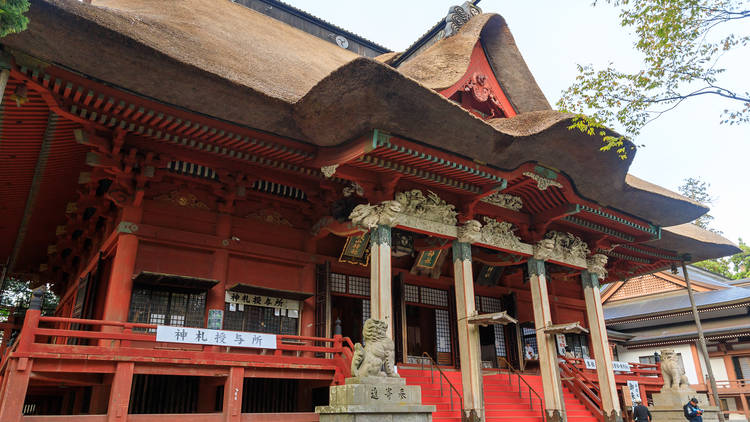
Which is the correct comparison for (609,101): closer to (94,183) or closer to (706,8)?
(706,8)

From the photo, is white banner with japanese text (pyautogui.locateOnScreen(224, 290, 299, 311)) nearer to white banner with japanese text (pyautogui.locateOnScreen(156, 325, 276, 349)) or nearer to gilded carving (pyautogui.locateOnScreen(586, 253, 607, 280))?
white banner with japanese text (pyautogui.locateOnScreen(156, 325, 276, 349))

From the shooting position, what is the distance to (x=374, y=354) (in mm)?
7469

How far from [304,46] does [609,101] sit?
355 inches

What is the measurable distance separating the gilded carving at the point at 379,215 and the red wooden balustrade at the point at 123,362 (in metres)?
2.24

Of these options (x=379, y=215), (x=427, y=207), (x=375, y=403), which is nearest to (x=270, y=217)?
(x=379, y=215)

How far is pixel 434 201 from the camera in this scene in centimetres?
1034

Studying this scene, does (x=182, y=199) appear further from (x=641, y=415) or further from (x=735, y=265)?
(x=735, y=265)

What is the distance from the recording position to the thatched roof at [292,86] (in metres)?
6.72

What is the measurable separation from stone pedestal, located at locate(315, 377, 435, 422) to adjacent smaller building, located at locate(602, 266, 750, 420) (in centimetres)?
1690

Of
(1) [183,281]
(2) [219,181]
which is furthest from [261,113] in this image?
(1) [183,281]

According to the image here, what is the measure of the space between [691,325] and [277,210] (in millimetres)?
21942

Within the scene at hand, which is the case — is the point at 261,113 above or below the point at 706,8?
below

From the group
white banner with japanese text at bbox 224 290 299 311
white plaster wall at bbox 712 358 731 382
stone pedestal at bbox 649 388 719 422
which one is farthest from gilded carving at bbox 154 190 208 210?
white plaster wall at bbox 712 358 731 382

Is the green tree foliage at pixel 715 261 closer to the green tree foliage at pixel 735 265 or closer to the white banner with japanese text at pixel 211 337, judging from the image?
the green tree foliage at pixel 735 265
